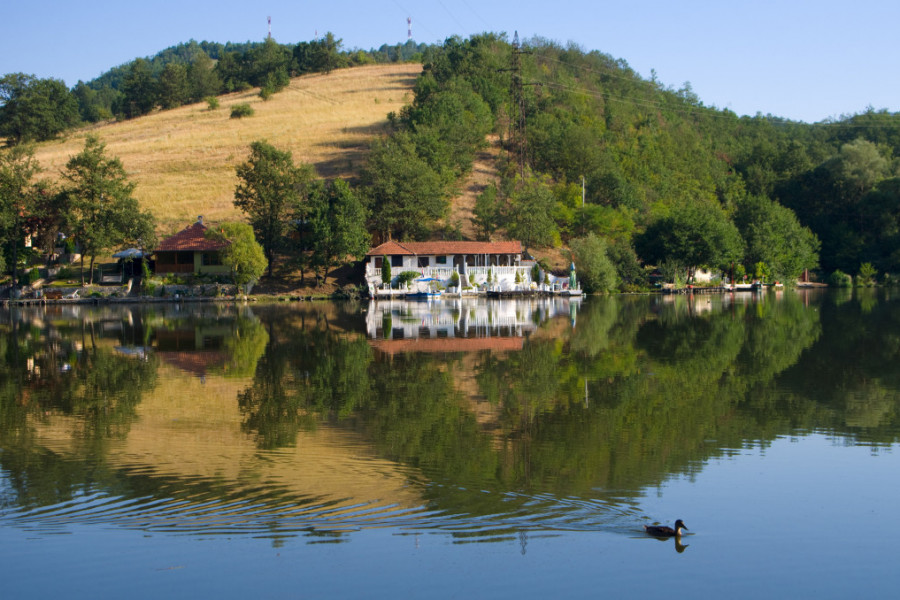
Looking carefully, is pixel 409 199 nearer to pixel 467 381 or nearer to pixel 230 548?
pixel 467 381

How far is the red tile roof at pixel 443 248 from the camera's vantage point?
59000 millimetres

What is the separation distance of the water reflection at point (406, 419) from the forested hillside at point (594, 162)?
34448 mm

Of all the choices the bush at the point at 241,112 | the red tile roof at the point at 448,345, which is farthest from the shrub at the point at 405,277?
the bush at the point at 241,112

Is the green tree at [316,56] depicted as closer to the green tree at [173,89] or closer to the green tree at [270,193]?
the green tree at [173,89]

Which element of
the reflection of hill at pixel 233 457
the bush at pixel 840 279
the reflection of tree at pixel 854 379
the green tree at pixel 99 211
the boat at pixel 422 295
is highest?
the green tree at pixel 99 211

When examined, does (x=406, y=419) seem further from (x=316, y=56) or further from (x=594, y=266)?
(x=316, y=56)

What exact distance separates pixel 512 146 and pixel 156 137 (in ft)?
138

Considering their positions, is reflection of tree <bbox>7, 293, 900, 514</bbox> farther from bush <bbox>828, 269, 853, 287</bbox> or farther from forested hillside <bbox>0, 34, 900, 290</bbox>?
bush <bbox>828, 269, 853, 287</bbox>

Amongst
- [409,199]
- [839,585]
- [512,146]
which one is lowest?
[839,585]

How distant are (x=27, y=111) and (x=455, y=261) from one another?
213ft

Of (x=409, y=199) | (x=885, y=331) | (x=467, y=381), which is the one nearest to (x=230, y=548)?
(x=467, y=381)

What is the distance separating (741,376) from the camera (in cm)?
2009

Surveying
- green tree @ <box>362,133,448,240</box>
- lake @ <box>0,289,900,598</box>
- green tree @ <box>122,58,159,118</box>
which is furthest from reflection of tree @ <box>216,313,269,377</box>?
green tree @ <box>122,58,159,118</box>

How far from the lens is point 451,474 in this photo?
37.1 ft
